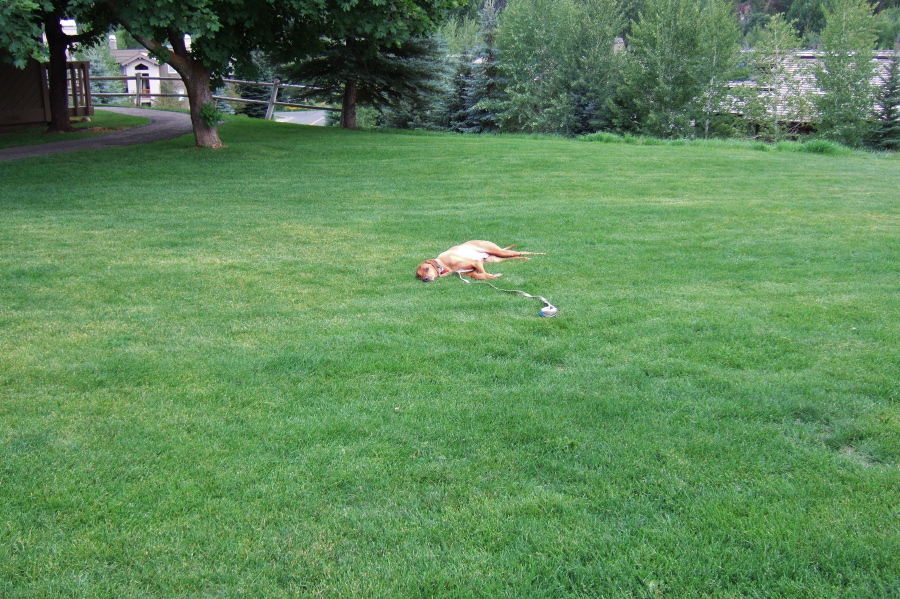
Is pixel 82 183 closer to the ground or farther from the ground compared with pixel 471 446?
farther from the ground

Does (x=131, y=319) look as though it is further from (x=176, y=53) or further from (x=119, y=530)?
(x=176, y=53)

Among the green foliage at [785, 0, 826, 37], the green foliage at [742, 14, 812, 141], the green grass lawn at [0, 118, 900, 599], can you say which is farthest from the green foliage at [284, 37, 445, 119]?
the green foliage at [785, 0, 826, 37]

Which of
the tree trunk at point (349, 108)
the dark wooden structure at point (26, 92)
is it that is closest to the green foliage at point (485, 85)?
the tree trunk at point (349, 108)

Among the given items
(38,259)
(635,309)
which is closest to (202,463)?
(635,309)

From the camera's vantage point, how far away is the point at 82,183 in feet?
40.5

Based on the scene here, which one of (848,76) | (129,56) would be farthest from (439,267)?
(129,56)

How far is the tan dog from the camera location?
6955mm

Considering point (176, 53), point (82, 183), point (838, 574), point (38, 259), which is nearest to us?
point (838, 574)

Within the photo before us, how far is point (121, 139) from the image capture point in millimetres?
18312

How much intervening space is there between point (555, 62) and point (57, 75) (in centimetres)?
2259

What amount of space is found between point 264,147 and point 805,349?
14.3 m

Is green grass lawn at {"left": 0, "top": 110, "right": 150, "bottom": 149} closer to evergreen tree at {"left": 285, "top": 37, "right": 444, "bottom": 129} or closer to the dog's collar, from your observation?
evergreen tree at {"left": 285, "top": 37, "right": 444, "bottom": 129}

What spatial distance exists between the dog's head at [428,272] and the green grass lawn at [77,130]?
47.5 feet

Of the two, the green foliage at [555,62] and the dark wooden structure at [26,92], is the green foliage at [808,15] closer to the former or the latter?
the green foliage at [555,62]
